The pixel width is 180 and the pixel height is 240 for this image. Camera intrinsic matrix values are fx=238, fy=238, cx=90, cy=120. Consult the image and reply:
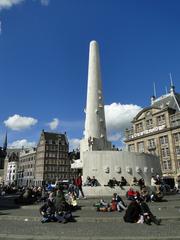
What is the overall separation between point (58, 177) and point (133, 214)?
72971mm

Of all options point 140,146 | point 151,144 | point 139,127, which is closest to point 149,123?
point 139,127

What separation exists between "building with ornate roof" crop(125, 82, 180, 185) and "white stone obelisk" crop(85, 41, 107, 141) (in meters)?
29.3

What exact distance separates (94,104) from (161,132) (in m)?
31.9

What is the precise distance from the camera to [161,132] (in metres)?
51.3

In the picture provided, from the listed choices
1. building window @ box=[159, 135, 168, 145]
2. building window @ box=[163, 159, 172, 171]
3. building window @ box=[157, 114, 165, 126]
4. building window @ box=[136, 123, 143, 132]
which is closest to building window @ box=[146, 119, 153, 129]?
building window @ box=[136, 123, 143, 132]

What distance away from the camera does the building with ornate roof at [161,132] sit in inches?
1905

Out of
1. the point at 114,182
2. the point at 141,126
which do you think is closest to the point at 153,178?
the point at 114,182

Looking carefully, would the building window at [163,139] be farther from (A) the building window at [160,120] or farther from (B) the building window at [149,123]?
(B) the building window at [149,123]

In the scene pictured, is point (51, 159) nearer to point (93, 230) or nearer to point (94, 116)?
point (94, 116)

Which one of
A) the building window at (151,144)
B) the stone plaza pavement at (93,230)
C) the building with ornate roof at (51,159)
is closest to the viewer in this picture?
the stone plaza pavement at (93,230)

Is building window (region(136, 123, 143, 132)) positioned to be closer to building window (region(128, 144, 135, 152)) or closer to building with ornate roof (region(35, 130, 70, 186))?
building window (region(128, 144, 135, 152))

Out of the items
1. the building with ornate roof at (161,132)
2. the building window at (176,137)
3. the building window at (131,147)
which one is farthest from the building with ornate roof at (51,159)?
the building window at (176,137)

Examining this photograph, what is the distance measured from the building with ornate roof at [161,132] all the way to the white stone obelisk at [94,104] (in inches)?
1153

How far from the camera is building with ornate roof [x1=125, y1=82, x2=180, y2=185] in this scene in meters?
48.4
